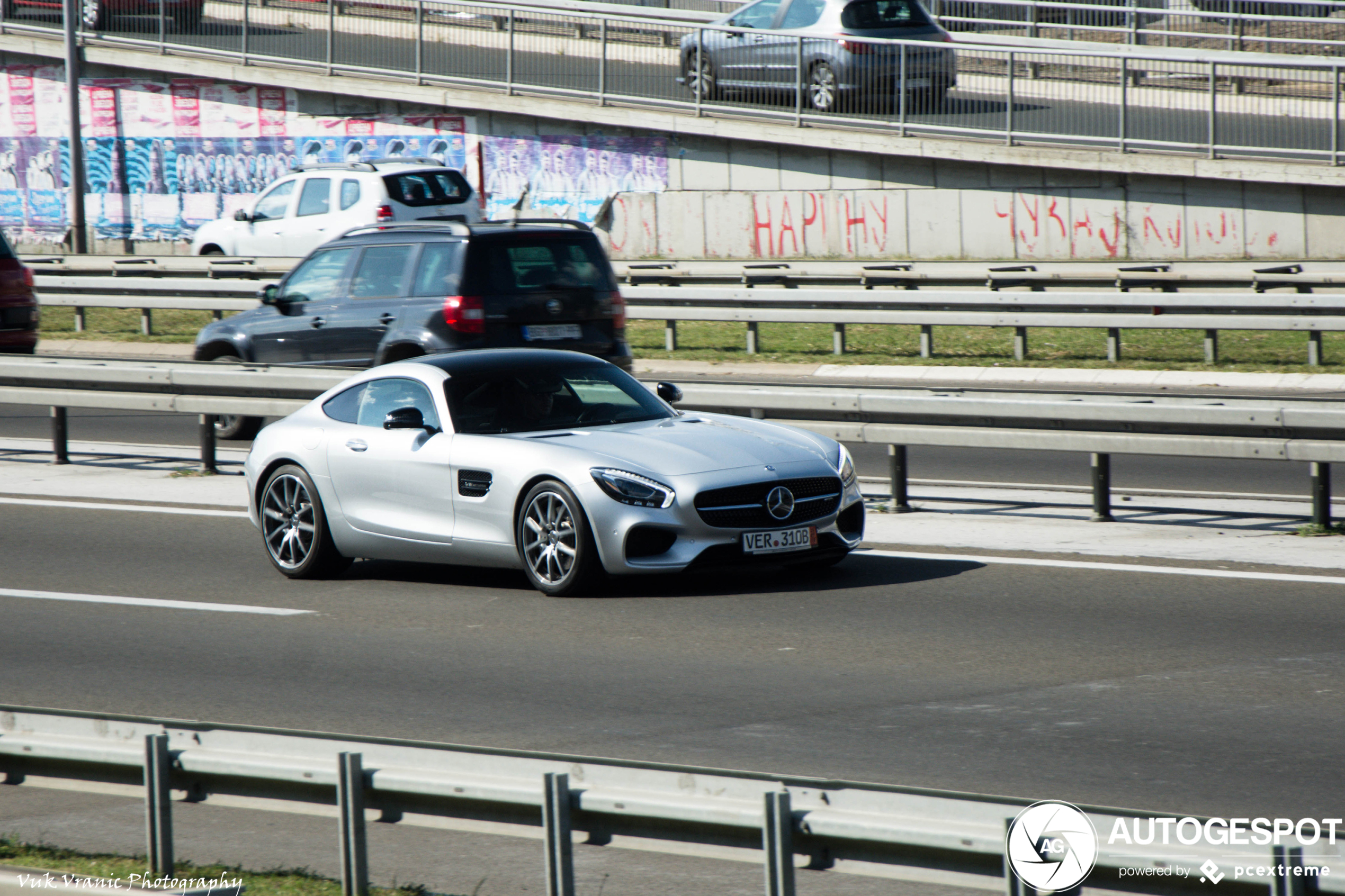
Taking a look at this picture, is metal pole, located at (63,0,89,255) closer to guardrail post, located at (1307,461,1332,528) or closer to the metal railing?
the metal railing

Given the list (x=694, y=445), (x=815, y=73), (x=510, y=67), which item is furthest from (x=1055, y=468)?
(x=510, y=67)

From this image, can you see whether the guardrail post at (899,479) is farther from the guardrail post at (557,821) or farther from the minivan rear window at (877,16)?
the minivan rear window at (877,16)

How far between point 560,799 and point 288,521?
6863 millimetres

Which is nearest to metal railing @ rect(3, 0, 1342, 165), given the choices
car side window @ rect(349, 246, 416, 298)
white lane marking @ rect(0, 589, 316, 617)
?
car side window @ rect(349, 246, 416, 298)

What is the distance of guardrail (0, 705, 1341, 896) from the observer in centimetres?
357

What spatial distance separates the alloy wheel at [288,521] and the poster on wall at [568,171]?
70.1 ft

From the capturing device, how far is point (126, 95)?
36844 millimetres

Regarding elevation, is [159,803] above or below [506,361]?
below

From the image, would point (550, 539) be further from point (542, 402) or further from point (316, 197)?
point (316, 197)

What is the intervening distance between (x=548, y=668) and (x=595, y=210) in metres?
24.9

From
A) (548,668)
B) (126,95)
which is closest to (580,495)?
(548,668)

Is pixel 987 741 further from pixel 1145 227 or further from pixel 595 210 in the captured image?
pixel 595 210

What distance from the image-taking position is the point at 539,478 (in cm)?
946

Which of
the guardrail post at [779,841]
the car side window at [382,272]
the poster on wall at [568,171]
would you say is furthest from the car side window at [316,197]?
the guardrail post at [779,841]
